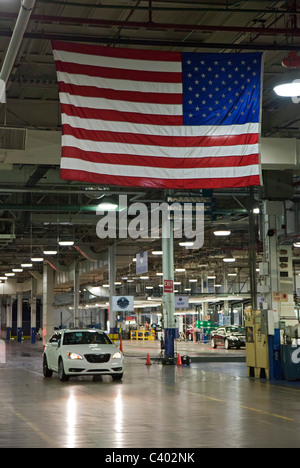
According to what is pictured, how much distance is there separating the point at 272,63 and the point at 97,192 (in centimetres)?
1072

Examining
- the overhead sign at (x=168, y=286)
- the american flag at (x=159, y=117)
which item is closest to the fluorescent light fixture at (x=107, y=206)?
the overhead sign at (x=168, y=286)

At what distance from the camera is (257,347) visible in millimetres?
20859

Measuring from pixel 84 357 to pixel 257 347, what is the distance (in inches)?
204

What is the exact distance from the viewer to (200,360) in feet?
104

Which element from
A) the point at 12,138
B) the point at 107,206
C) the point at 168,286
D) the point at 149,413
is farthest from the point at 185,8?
the point at 168,286

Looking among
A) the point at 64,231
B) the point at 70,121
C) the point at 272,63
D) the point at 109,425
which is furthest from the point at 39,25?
the point at 64,231

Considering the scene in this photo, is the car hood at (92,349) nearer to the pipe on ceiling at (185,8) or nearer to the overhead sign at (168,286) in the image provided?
the overhead sign at (168,286)

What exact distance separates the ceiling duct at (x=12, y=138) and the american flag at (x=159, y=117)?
8.79 feet

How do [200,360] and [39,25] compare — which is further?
[200,360]

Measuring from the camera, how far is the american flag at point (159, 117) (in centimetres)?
1238

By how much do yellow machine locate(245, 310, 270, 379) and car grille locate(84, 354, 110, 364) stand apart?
4490 millimetres

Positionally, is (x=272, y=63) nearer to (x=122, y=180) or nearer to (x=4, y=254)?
(x=122, y=180)
